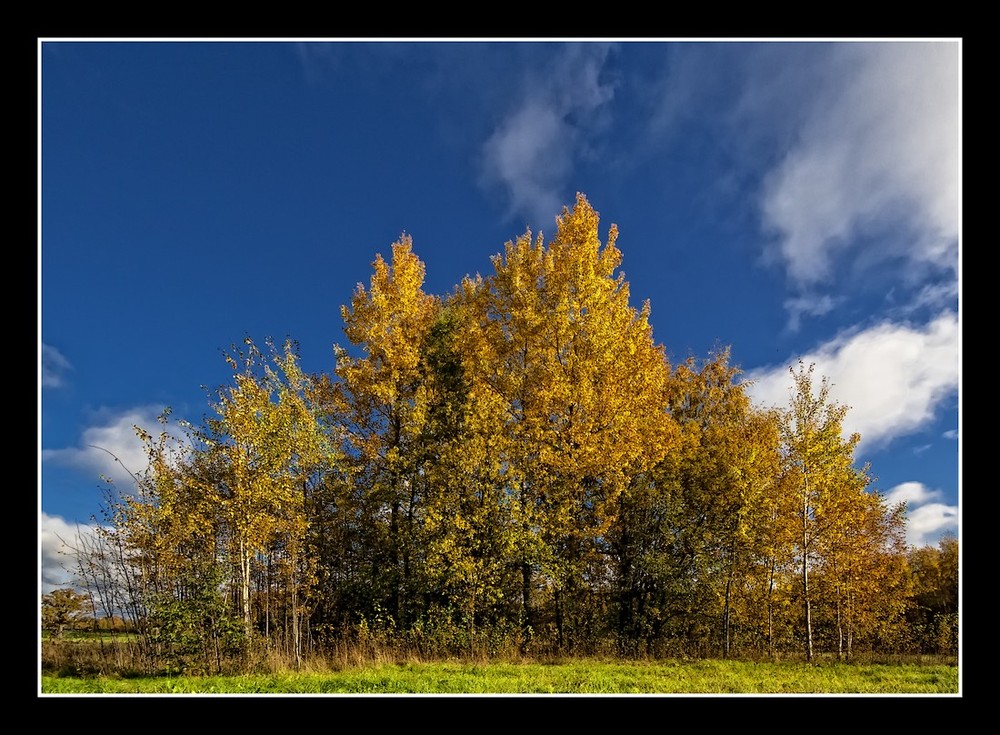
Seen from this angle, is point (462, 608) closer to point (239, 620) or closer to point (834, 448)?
point (239, 620)

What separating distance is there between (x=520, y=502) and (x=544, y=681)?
3.76 m

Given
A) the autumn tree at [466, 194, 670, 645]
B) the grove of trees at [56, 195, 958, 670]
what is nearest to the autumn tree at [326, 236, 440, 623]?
the grove of trees at [56, 195, 958, 670]

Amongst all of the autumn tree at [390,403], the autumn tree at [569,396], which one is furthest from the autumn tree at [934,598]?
the autumn tree at [390,403]

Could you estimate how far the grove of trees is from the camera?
10281 millimetres

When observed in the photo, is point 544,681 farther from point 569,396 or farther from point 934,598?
point 934,598

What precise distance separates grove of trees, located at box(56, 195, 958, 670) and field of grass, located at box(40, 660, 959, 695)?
138 cm

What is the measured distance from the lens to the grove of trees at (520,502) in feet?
33.7

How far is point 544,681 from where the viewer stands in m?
8.36

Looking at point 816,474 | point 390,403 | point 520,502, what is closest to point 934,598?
point 816,474

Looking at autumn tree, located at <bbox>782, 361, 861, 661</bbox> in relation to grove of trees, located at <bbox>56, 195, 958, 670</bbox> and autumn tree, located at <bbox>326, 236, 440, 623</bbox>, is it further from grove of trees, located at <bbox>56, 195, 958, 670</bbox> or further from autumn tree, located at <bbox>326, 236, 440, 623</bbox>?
autumn tree, located at <bbox>326, 236, 440, 623</bbox>

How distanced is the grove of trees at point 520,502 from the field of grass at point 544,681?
1.38 meters
